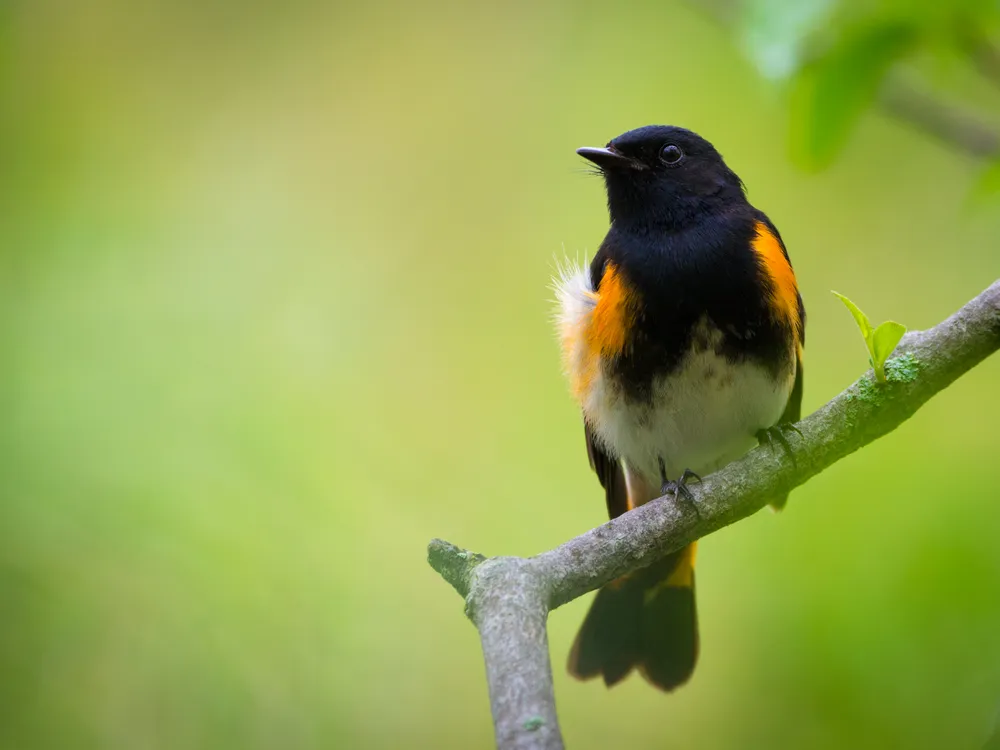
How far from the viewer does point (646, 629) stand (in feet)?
11.9

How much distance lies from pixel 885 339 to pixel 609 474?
1.70 meters

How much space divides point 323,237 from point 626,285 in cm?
320

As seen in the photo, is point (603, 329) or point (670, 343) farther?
point (603, 329)

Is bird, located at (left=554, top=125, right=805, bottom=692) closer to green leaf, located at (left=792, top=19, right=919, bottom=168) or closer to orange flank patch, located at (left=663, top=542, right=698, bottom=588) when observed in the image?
orange flank patch, located at (left=663, top=542, right=698, bottom=588)

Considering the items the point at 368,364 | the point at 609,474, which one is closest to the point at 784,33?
the point at 609,474

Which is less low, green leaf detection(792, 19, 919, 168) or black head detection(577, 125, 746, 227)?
black head detection(577, 125, 746, 227)

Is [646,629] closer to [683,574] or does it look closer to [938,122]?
[683,574]

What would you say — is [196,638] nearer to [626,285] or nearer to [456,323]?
[626,285]

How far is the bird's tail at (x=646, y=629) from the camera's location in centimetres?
349

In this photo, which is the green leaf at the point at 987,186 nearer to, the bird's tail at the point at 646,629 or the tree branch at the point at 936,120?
the tree branch at the point at 936,120

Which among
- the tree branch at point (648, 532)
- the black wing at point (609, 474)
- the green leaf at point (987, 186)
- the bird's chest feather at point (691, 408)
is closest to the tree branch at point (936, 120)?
the green leaf at point (987, 186)

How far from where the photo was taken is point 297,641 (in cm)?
390

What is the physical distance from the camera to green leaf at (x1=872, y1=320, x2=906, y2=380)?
203 centimetres

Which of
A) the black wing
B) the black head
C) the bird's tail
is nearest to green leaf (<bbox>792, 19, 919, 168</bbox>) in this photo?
the black head
